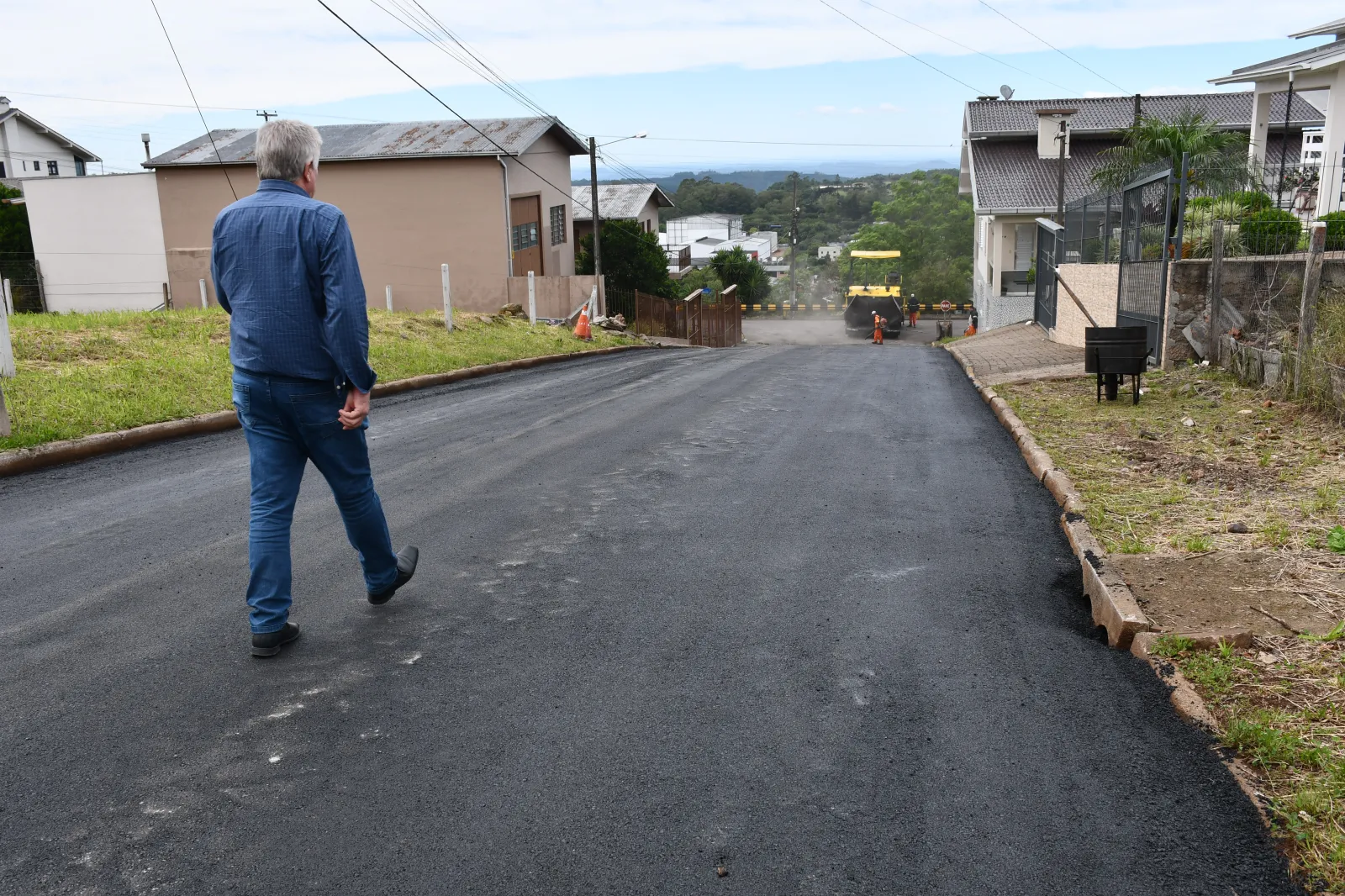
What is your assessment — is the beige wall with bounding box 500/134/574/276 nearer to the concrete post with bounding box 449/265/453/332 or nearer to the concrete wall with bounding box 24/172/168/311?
the concrete wall with bounding box 24/172/168/311

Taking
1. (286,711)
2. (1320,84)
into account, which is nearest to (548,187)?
(1320,84)

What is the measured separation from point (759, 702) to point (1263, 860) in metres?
1.57

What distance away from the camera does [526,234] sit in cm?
3334

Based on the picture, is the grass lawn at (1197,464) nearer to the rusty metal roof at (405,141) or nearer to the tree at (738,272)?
the rusty metal roof at (405,141)

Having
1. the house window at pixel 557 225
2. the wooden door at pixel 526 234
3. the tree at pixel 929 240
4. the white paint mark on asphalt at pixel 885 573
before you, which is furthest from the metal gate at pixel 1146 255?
the tree at pixel 929 240

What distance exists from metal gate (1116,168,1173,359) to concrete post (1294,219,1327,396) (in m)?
2.69

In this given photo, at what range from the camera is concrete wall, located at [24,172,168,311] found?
113 feet

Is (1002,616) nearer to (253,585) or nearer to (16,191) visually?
(253,585)

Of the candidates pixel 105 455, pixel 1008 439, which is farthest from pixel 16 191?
pixel 1008 439

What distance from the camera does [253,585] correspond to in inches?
159

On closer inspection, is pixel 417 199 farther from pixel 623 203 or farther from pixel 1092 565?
pixel 1092 565

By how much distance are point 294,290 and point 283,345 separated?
22 centimetres

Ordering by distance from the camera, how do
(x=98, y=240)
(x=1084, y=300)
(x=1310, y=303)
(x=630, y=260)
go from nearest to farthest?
(x=1310, y=303) → (x=1084, y=300) → (x=98, y=240) → (x=630, y=260)

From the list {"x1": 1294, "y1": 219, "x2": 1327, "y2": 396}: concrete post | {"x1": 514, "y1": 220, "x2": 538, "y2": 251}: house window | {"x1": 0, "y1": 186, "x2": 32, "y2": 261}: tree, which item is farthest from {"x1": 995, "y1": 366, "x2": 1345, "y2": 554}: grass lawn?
{"x1": 0, "y1": 186, "x2": 32, "y2": 261}: tree
